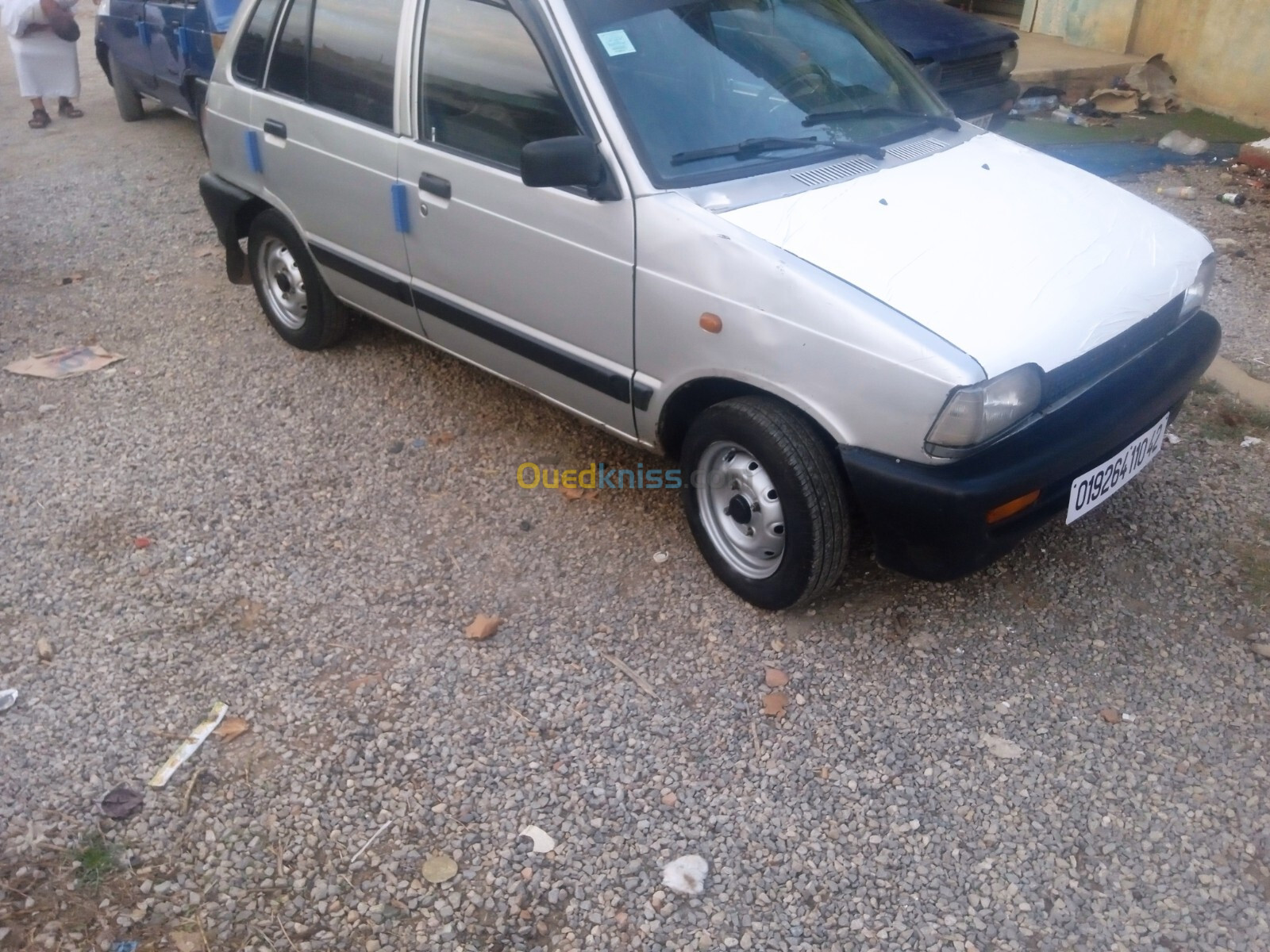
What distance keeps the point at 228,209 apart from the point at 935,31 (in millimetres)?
4785

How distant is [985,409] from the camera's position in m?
2.63

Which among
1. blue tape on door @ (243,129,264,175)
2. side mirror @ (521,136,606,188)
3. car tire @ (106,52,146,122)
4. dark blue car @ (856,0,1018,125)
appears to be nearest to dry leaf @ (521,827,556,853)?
side mirror @ (521,136,606,188)

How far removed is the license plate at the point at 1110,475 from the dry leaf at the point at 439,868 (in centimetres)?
192

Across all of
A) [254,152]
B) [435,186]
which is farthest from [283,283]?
[435,186]

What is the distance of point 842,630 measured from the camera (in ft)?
10.8

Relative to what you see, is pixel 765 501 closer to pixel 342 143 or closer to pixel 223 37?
pixel 342 143

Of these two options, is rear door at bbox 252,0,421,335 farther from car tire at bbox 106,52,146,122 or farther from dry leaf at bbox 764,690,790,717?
car tire at bbox 106,52,146,122

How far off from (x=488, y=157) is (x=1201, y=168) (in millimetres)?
6154

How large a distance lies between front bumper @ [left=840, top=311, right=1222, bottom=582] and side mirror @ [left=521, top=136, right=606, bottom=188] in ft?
3.64

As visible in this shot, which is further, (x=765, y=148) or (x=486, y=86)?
(x=486, y=86)

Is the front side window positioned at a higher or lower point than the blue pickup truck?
higher

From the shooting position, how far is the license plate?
9.73 feet

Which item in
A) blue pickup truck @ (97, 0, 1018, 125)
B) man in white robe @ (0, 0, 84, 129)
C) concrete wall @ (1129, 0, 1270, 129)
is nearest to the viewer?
blue pickup truck @ (97, 0, 1018, 125)

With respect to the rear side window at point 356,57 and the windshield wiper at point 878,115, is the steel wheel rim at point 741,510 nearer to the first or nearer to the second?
the windshield wiper at point 878,115
